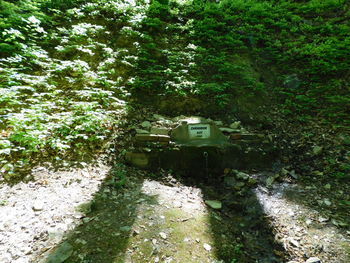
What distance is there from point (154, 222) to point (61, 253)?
3.40ft

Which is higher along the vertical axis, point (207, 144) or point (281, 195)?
point (207, 144)

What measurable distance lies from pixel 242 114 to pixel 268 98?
1.19 m

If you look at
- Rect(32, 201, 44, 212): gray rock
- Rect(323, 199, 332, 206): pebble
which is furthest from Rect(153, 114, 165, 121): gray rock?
Rect(323, 199, 332, 206): pebble

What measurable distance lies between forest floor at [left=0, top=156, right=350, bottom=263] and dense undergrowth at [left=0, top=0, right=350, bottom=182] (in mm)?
735

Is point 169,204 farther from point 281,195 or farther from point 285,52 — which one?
point 285,52

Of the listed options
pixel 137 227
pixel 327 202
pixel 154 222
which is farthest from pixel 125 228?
pixel 327 202

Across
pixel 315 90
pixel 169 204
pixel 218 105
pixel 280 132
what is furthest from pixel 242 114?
pixel 169 204

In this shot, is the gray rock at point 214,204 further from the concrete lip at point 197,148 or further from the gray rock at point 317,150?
the gray rock at point 317,150

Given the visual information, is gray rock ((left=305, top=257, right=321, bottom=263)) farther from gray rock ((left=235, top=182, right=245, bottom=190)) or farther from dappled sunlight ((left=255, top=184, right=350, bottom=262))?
gray rock ((left=235, top=182, right=245, bottom=190))

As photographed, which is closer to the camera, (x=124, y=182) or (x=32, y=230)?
(x=32, y=230)

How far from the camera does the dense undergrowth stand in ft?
12.2

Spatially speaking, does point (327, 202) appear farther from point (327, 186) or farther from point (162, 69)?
point (162, 69)

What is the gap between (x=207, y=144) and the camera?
159 inches

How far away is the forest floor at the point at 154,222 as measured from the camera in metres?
2.10
